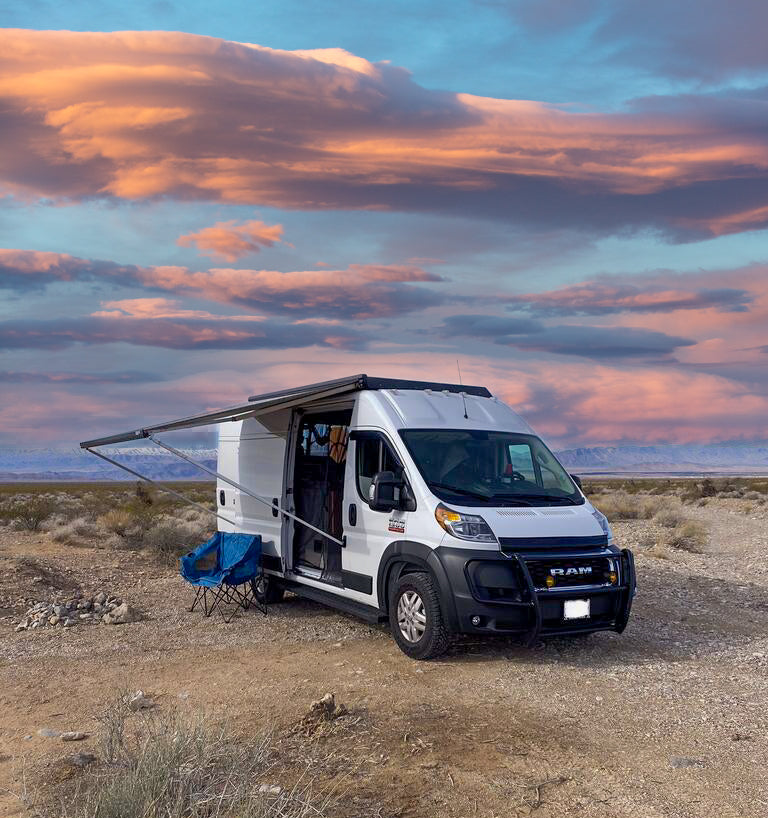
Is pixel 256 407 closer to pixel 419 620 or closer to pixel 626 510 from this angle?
pixel 419 620

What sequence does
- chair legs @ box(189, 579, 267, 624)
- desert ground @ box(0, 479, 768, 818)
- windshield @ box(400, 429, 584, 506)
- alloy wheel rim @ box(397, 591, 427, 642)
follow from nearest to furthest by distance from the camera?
desert ground @ box(0, 479, 768, 818) → alloy wheel rim @ box(397, 591, 427, 642) → windshield @ box(400, 429, 584, 506) → chair legs @ box(189, 579, 267, 624)

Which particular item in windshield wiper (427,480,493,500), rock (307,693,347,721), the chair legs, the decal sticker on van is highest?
windshield wiper (427,480,493,500)

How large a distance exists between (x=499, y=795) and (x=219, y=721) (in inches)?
84.0

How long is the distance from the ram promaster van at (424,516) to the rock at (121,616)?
5.02 ft

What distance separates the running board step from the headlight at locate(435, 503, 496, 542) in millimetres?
1325

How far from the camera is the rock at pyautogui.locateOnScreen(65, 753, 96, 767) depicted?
16.5ft

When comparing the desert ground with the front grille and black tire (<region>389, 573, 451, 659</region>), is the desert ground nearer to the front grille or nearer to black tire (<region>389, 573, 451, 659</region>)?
black tire (<region>389, 573, 451, 659</region>)

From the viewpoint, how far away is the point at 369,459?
8.52 m

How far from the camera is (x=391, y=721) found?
577 cm

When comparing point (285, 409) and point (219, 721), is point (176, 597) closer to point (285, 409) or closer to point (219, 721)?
point (285, 409)


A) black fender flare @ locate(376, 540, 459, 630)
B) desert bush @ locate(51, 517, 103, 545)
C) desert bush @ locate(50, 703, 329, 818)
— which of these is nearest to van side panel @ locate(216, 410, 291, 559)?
black fender flare @ locate(376, 540, 459, 630)

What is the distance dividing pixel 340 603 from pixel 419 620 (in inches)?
59.2

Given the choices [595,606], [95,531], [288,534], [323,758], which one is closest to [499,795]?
[323,758]

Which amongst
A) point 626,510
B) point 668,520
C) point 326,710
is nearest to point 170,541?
point 326,710
